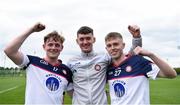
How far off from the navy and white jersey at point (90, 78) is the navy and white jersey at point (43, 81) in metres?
0.20

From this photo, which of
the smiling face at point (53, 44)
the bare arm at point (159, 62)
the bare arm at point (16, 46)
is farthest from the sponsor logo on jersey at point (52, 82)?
the bare arm at point (159, 62)

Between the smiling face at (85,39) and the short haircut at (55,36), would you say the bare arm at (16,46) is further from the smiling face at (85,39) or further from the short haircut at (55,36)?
the smiling face at (85,39)

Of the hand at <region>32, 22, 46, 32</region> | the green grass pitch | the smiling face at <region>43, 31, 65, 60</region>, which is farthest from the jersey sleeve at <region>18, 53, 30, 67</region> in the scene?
the green grass pitch

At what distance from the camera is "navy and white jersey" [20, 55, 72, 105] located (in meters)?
5.77

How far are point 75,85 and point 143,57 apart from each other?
113 cm

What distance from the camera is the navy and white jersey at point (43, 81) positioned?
5.77 metres

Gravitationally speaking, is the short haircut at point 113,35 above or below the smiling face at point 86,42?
above

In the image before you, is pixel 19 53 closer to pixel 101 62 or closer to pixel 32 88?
pixel 32 88

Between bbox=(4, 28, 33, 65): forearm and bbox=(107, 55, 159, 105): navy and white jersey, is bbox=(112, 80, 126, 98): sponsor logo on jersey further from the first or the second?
bbox=(4, 28, 33, 65): forearm

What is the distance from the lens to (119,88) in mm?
5793

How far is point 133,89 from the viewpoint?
572 cm

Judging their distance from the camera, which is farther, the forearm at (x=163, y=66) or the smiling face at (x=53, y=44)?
the smiling face at (x=53, y=44)

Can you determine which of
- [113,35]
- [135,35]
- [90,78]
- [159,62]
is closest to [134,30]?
[135,35]

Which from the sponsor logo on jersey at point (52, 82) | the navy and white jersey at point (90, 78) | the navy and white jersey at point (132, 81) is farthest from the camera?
the navy and white jersey at point (90, 78)
